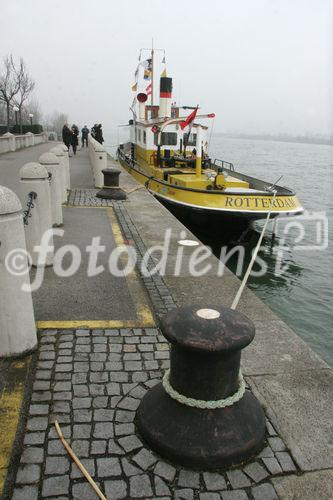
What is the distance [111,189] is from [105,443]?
32.0ft

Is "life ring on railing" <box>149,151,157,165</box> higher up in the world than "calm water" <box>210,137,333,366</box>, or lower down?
higher up

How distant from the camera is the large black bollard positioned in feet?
8.52

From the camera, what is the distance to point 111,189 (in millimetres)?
11953

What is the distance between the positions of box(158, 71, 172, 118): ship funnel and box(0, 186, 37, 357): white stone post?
16.2m

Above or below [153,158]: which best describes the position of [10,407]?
below

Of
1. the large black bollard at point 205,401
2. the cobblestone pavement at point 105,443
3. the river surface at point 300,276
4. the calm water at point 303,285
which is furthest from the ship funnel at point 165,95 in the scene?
the large black bollard at point 205,401

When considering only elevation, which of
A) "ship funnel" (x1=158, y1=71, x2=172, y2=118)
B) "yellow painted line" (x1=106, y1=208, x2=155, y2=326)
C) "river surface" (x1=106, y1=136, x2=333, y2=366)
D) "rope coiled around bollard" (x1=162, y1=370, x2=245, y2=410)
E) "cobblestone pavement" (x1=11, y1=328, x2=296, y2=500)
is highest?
"ship funnel" (x1=158, y1=71, x2=172, y2=118)

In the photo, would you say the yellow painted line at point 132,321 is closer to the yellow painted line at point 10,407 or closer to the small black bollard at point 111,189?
the yellow painted line at point 10,407

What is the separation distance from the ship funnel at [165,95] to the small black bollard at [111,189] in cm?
781

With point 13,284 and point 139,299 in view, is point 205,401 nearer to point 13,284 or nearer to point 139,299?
point 13,284

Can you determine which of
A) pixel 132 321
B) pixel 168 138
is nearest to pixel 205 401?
pixel 132 321

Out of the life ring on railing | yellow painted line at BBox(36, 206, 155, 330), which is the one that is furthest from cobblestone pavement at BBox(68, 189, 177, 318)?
the life ring on railing

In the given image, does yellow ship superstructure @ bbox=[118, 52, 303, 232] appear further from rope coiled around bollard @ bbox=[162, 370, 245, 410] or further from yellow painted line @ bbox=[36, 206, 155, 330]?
rope coiled around bollard @ bbox=[162, 370, 245, 410]

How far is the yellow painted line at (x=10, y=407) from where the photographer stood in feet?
8.59
